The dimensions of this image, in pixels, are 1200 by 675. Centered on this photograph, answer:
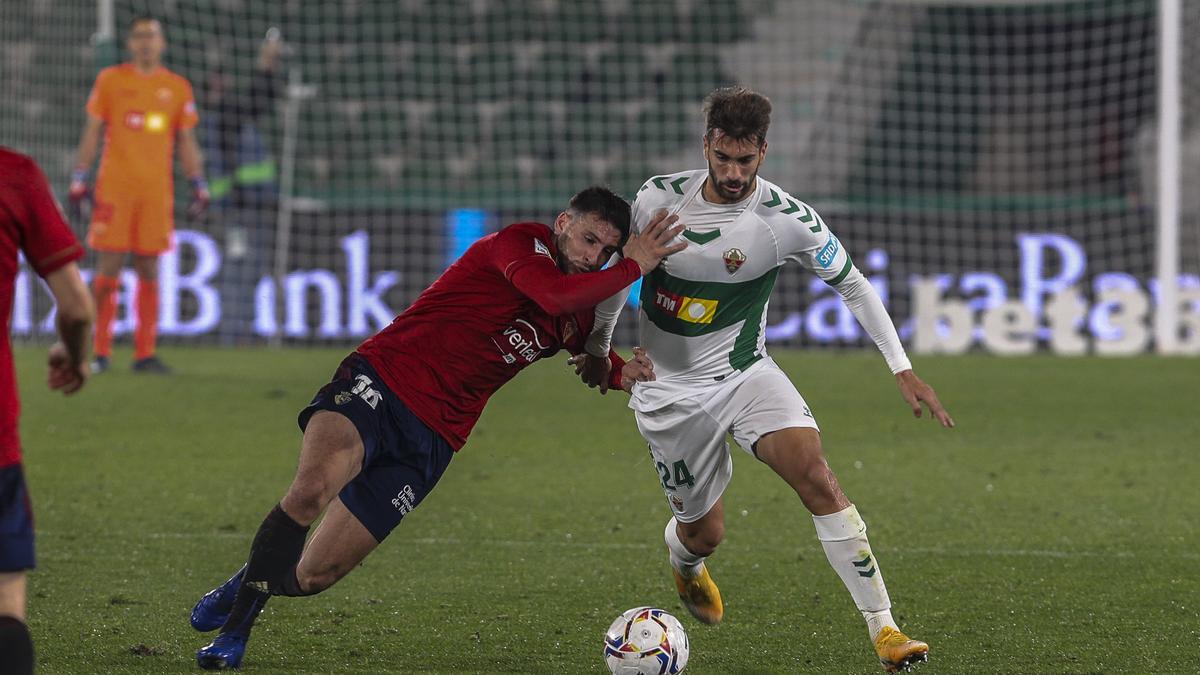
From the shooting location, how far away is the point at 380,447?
4.29m

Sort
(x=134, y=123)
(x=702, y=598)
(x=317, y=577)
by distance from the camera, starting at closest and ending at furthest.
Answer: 1. (x=317, y=577)
2. (x=702, y=598)
3. (x=134, y=123)

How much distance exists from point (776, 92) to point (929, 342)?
5159 millimetres

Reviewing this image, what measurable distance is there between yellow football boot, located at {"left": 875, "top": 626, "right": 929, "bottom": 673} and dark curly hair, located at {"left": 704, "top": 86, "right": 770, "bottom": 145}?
143 cm

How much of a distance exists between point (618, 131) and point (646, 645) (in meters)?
13.1

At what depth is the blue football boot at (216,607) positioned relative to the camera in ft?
14.3

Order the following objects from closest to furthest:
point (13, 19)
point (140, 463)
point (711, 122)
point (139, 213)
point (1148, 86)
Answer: point (711, 122)
point (140, 463)
point (139, 213)
point (1148, 86)
point (13, 19)

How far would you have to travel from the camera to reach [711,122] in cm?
452

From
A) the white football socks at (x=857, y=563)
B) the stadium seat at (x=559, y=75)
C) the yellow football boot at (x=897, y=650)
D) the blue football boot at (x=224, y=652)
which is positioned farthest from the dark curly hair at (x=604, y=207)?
the stadium seat at (x=559, y=75)

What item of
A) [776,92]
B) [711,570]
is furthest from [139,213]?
[776,92]

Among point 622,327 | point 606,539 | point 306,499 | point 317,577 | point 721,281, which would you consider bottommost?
point 622,327

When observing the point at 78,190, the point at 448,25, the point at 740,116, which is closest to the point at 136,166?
the point at 78,190

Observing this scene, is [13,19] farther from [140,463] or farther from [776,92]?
[140,463]

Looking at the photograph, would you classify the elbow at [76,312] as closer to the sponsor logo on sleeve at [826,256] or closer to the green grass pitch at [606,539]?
the green grass pitch at [606,539]

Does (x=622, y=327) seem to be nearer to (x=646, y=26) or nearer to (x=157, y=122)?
(x=157, y=122)
